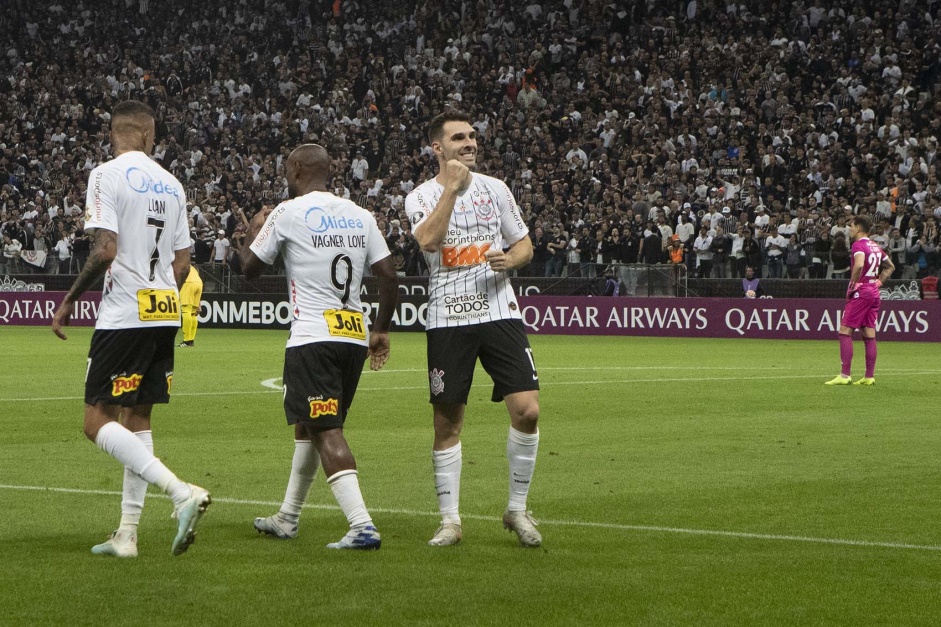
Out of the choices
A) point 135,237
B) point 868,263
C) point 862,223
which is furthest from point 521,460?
point 868,263

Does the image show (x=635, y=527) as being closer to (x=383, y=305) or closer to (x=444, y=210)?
(x=383, y=305)

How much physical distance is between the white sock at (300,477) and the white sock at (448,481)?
0.63 m

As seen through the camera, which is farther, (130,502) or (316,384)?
(316,384)

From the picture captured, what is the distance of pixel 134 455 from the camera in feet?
22.1

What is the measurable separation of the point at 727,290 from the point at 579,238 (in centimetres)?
388

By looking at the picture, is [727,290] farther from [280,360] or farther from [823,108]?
[280,360]

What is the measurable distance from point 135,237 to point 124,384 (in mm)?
726

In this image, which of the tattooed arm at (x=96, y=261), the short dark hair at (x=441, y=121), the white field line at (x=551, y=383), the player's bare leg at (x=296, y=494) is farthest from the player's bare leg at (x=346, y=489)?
the white field line at (x=551, y=383)

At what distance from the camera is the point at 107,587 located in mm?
5941

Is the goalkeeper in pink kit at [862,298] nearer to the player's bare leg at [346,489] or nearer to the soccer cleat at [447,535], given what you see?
the soccer cleat at [447,535]

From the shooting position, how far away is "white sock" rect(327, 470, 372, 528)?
6.84 m

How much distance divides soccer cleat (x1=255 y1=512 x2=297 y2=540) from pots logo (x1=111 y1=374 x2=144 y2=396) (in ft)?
3.16

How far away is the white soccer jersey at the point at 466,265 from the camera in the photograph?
7.25 meters

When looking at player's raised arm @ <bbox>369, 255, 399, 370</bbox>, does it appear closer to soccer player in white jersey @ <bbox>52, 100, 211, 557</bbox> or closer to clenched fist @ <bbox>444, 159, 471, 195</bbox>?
clenched fist @ <bbox>444, 159, 471, 195</bbox>
